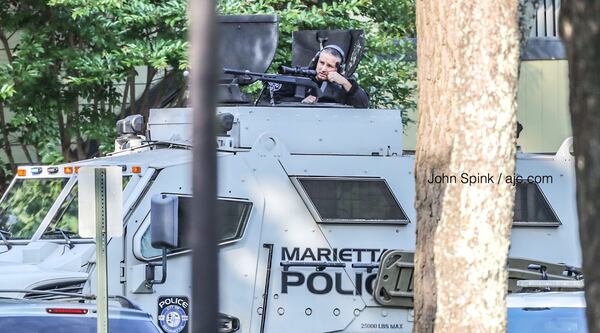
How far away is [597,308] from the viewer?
457 cm

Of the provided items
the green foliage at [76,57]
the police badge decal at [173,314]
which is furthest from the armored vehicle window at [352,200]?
the green foliage at [76,57]

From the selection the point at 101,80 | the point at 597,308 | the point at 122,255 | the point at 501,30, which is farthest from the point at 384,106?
the point at 597,308

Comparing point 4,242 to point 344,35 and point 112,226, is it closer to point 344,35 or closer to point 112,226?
point 112,226

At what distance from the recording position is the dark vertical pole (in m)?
4.03

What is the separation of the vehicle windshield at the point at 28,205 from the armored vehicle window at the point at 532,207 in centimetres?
372

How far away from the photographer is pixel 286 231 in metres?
10.1

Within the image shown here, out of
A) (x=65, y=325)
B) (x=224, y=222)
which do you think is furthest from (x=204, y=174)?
(x=224, y=222)

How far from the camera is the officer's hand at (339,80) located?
11773mm

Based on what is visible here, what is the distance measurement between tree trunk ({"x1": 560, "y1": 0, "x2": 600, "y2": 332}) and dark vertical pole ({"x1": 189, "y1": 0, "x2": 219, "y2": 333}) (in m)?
1.34

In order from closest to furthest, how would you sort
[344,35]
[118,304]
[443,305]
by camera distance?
[443,305], [118,304], [344,35]

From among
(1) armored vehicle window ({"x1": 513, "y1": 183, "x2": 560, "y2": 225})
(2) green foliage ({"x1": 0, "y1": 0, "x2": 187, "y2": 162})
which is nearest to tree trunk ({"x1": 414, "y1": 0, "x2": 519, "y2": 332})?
(1) armored vehicle window ({"x1": 513, "y1": 183, "x2": 560, "y2": 225})

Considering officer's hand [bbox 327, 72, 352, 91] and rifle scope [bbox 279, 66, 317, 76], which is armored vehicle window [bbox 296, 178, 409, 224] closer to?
officer's hand [bbox 327, 72, 352, 91]

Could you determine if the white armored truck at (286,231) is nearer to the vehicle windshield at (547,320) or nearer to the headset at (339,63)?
the headset at (339,63)

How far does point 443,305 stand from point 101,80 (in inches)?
366
